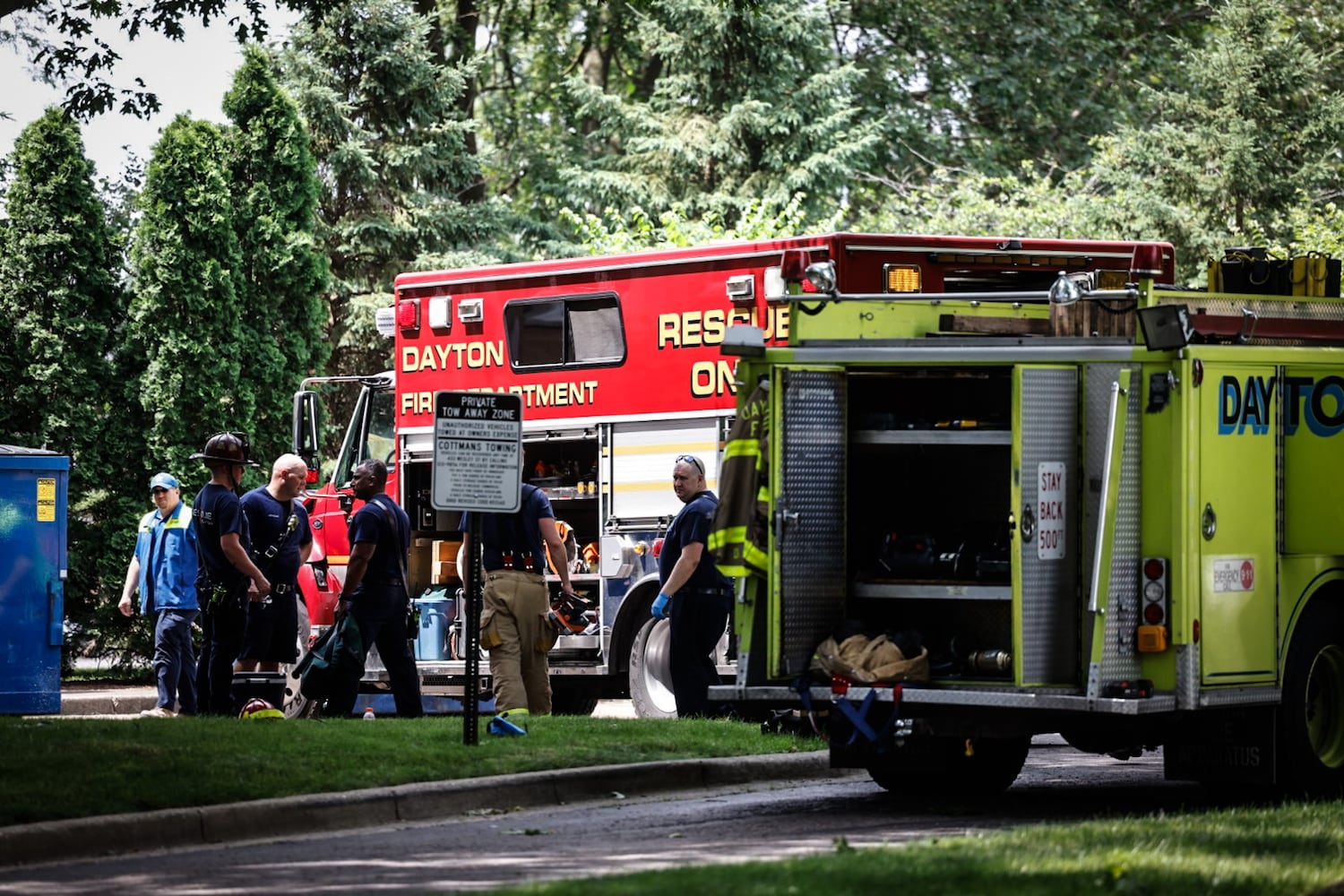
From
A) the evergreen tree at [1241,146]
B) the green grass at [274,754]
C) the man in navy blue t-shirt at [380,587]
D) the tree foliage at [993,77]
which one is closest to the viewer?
the green grass at [274,754]

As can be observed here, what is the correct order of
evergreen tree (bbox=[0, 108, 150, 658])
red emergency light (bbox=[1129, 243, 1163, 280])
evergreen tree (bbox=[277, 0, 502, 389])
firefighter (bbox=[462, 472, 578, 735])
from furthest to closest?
evergreen tree (bbox=[277, 0, 502, 389])
evergreen tree (bbox=[0, 108, 150, 658])
red emergency light (bbox=[1129, 243, 1163, 280])
firefighter (bbox=[462, 472, 578, 735])

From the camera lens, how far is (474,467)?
12.4 m

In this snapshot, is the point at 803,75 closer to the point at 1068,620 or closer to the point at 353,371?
the point at 353,371

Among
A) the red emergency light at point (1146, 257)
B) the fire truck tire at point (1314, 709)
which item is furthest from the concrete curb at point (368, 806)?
the red emergency light at point (1146, 257)

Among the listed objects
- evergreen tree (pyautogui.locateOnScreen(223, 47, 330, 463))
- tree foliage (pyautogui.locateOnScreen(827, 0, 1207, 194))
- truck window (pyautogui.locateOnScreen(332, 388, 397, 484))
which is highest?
tree foliage (pyautogui.locateOnScreen(827, 0, 1207, 194))

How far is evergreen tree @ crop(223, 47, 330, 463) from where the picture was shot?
27297 mm

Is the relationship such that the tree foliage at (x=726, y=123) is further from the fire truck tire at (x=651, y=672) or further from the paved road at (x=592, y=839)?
the paved road at (x=592, y=839)

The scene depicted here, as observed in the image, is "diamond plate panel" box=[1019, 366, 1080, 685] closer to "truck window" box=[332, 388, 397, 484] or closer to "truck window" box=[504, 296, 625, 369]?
"truck window" box=[504, 296, 625, 369]

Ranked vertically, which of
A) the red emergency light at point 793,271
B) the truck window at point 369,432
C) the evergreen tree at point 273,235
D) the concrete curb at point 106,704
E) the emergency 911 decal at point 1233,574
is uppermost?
the evergreen tree at point 273,235

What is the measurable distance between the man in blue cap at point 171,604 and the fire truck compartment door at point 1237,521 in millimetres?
8312

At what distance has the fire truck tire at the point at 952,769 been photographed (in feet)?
39.2

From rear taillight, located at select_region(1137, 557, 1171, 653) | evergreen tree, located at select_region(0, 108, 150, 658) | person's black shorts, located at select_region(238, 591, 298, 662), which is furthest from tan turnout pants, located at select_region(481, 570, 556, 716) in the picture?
evergreen tree, located at select_region(0, 108, 150, 658)

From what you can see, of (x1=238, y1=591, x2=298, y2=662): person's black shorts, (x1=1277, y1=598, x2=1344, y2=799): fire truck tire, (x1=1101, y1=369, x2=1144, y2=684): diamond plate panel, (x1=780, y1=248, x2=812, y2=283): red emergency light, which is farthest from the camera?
(x1=238, y1=591, x2=298, y2=662): person's black shorts

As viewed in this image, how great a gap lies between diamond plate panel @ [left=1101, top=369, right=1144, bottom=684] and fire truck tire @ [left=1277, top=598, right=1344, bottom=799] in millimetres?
1042
